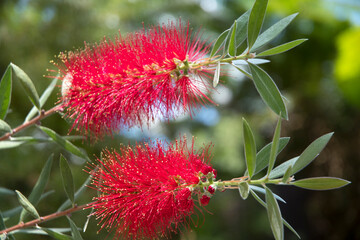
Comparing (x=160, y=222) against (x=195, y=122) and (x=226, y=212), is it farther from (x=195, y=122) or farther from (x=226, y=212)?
(x=226, y=212)

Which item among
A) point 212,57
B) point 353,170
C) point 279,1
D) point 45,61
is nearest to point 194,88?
point 212,57

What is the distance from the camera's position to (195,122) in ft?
5.79

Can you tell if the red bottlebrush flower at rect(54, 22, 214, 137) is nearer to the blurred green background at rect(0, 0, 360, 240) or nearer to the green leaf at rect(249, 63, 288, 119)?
the green leaf at rect(249, 63, 288, 119)

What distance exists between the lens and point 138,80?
0.40 meters

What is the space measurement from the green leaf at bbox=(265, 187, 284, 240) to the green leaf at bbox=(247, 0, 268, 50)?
14 cm

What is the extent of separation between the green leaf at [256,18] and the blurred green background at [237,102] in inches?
36.3

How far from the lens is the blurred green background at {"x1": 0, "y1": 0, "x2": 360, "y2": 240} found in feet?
4.67

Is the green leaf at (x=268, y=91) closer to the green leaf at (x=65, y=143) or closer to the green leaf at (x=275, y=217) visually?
the green leaf at (x=275, y=217)

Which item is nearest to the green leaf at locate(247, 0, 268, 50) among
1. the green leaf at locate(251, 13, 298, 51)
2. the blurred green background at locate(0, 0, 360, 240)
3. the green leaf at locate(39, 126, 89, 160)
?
the green leaf at locate(251, 13, 298, 51)

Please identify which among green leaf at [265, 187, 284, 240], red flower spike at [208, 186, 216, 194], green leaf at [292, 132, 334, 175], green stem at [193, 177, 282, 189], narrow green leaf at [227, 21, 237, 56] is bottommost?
green leaf at [265, 187, 284, 240]

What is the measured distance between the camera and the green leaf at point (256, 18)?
0.35 m

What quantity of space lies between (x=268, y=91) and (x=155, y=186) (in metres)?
0.13

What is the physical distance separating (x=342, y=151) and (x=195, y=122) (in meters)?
0.71

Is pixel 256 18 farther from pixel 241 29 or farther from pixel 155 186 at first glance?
pixel 155 186
